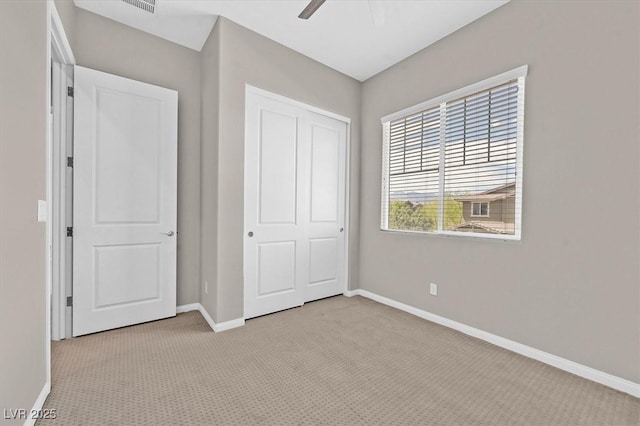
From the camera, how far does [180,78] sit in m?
3.12

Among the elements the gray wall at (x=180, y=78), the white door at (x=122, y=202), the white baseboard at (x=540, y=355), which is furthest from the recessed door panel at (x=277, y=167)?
the white baseboard at (x=540, y=355)

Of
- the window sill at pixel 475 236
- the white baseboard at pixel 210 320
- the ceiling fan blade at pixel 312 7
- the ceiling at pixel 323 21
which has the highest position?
the ceiling at pixel 323 21

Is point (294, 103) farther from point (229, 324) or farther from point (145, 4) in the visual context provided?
point (229, 324)

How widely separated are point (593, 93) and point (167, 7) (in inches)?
136

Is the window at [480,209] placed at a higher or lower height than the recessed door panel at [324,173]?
lower

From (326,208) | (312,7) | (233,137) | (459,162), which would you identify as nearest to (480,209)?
(459,162)

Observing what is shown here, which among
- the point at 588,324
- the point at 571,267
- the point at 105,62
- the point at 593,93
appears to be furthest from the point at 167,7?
the point at 588,324

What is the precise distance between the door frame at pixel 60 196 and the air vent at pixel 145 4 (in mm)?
667

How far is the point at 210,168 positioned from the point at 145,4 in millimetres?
1494

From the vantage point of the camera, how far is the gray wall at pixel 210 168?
8.99ft
